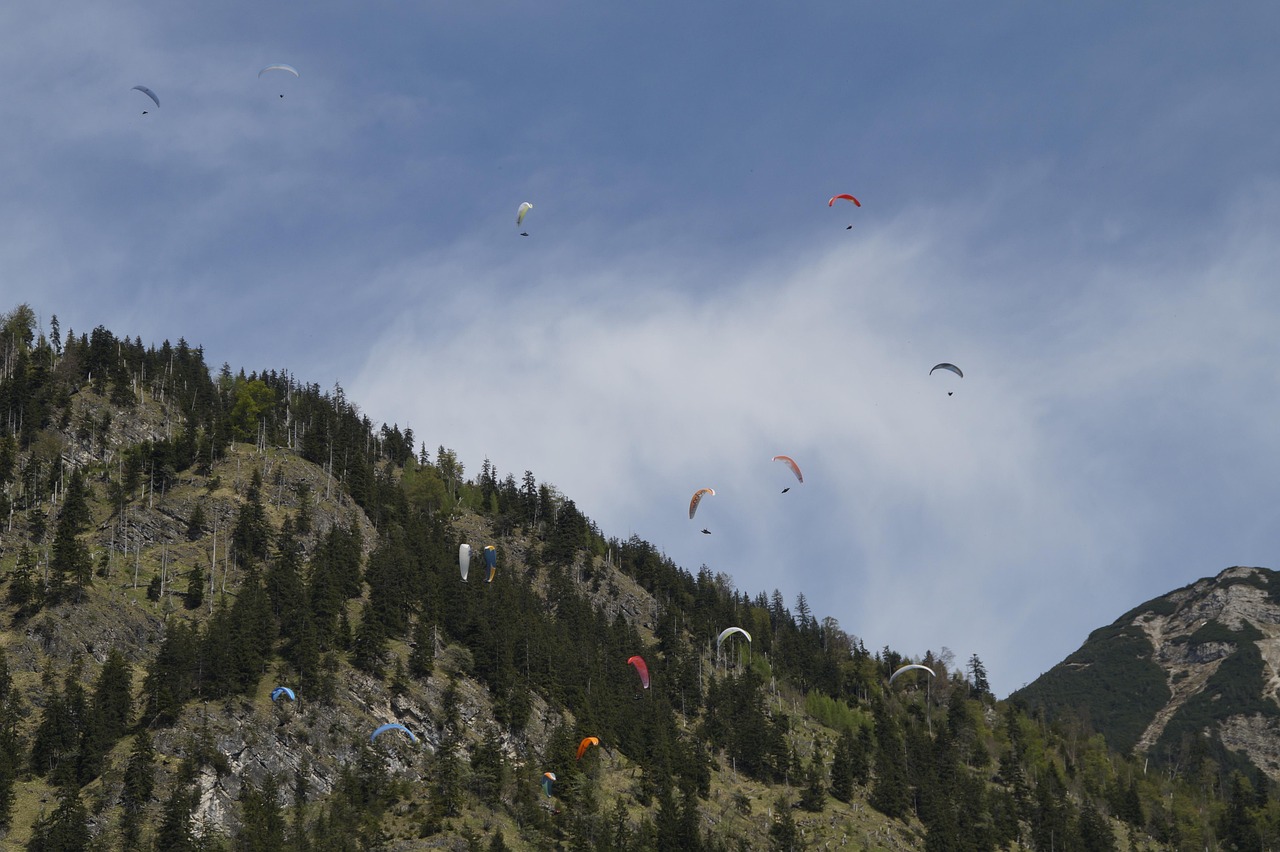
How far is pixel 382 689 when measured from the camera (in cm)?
11962

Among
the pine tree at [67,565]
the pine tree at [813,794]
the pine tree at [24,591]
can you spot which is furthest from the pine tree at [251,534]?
the pine tree at [813,794]

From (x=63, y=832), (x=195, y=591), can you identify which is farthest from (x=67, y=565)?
(x=63, y=832)

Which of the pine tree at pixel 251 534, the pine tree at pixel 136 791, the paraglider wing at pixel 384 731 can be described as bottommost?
the pine tree at pixel 136 791

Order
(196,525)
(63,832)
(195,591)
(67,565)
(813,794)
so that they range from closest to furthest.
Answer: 1. (63,832)
2. (67,565)
3. (195,591)
4. (813,794)
5. (196,525)

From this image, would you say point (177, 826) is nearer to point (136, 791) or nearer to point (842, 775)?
point (136, 791)

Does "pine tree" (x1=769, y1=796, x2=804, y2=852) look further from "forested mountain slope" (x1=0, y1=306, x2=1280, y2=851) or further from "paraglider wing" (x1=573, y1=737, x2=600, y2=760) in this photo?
"paraglider wing" (x1=573, y1=737, x2=600, y2=760)

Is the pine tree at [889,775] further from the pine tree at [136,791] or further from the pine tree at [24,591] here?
the pine tree at [24,591]

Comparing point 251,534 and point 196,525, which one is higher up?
point 196,525

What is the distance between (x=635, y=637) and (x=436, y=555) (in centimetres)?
3026

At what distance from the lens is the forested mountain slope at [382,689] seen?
100688mm

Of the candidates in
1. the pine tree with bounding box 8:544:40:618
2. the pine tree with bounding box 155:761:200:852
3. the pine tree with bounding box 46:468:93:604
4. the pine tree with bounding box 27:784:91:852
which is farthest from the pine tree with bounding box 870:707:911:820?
the pine tree with bounding box 8:544:40:618

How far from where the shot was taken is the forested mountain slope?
100688mm

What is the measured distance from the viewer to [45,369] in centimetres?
16412

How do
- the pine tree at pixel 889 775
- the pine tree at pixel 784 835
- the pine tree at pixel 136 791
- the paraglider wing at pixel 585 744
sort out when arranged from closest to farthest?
the pine tree at pixel 136 791
the paraglider wing at pixel 585 744
the pine tree at pixel 784 835
the pine tree at pixel 889 775
